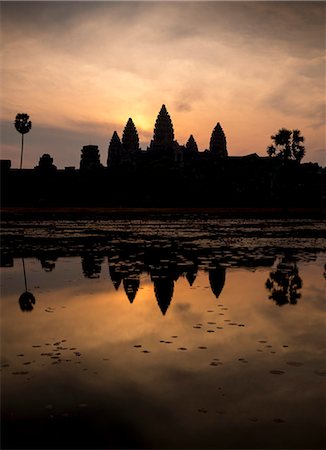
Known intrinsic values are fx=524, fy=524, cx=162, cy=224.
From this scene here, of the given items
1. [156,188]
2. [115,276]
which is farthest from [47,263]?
[156,188]

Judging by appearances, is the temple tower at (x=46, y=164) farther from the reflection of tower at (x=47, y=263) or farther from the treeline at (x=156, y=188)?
the reflection of tower at (x=47, y=263)

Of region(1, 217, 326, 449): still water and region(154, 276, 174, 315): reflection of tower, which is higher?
region(154, 276, 174, 315): reflection of tower

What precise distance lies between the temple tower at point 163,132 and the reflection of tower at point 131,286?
118574 millimetres

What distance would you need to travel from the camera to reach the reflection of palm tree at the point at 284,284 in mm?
11812

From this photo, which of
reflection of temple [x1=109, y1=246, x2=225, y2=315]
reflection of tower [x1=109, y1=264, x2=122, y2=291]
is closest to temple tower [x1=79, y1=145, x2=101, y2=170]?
reflection of temple [x1=109, y1=246, x2=225, y2=315]

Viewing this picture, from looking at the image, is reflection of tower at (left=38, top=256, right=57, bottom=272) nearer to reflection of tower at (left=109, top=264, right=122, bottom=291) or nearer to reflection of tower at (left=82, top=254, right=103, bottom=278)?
reflection of tower at (left=82, top=254, right=103, bottom=278)

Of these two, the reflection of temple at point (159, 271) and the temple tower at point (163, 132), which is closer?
the reflection of temple at point (159, 271)

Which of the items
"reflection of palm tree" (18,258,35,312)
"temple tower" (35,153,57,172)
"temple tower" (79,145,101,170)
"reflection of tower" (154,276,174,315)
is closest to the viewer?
"reflection of palm tree" (18,258,35,312)

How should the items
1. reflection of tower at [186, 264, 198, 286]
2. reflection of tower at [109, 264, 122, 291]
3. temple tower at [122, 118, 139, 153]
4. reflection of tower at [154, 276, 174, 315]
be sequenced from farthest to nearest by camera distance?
temple tower at [122, 118, 139, 153] < reflection of tower at [186, 264, 198, 286] < reflection of tower at [109, 264, 122, 291] < reflection of tower at [154, 276, 174, 315]

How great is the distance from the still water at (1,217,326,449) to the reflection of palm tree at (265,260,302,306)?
0.18 feet

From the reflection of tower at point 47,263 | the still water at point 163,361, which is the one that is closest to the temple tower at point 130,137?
the reflection of tower at point 47,263

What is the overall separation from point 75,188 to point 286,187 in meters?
32.3

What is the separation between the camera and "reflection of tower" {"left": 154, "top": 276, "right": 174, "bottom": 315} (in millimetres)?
11211

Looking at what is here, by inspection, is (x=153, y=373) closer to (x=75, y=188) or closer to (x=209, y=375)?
(x=209, y=375)
